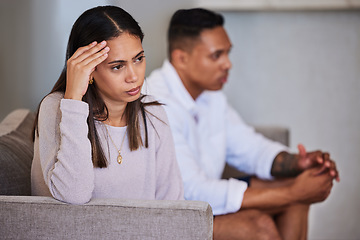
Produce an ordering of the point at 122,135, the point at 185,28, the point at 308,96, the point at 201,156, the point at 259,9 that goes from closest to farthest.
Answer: the point at 122,135 → the point at 185,28 → the point at 201,156 → the point at 259,9 → the point at 308,96

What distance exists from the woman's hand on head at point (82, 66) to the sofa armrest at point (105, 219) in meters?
0.20

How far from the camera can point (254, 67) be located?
93.6 inches

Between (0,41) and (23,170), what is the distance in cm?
30

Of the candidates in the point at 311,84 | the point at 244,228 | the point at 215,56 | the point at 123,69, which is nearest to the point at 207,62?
the point at 215,56

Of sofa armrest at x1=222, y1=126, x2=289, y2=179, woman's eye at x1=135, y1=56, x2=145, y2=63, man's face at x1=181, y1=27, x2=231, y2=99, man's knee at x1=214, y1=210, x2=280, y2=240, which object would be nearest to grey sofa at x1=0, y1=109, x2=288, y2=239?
woman's eye at x1=135, y1=56, x2=145, y2=63

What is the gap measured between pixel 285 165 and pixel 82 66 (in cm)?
103

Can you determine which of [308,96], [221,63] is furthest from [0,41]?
[308,96]

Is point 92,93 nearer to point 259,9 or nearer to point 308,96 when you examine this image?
point 259,9

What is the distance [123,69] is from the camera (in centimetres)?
100

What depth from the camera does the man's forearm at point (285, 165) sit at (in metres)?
1.82

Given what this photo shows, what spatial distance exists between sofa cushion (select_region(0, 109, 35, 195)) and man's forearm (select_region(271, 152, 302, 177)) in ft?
2.66

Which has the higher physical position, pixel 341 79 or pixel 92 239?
pixel 341 79

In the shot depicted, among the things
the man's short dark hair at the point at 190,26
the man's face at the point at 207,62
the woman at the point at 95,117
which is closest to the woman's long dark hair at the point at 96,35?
the woman at the point at 95,117

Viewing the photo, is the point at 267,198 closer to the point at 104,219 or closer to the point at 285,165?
the point at 285,165
